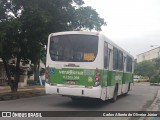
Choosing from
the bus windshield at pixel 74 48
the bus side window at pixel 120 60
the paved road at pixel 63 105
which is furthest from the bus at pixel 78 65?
the bus side window at pixel 120 60

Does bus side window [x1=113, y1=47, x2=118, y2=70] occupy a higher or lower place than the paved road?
higher

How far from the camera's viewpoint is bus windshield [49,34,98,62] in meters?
15.5

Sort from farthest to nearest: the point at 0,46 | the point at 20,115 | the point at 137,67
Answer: the point at 137,67 < the point at 0,46 < the point at 20,115

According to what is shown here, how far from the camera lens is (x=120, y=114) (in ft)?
47.6

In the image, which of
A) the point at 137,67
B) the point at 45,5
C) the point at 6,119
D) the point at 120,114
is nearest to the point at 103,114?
the point at 120,114

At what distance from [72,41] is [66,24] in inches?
284

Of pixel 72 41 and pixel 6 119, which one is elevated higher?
pixel 72 41

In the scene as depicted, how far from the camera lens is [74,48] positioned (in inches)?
619

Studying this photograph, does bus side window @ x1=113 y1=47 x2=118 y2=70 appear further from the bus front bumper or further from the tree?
the tree

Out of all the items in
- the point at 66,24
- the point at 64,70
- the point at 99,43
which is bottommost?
the point at 64,70

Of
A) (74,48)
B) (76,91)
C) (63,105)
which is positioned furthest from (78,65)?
(63,105)

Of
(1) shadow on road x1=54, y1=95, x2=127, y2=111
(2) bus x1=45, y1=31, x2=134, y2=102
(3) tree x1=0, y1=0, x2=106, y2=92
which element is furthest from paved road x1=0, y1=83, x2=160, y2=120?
(3) tree x1=0, y1=0, x2=106, y2=92

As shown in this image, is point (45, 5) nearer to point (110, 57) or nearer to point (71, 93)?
point (110, 57)

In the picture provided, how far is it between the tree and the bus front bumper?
17.0ft
